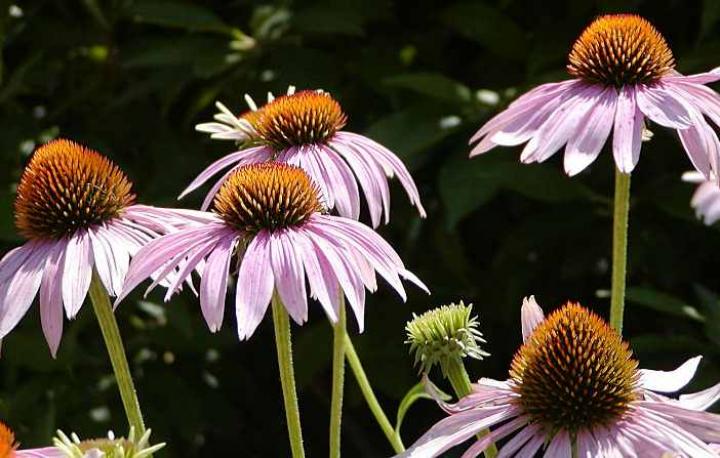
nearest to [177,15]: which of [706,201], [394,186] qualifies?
[394,186]

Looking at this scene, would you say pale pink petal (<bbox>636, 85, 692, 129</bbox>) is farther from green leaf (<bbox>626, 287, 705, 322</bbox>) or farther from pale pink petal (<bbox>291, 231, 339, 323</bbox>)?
green leaf (<bbox>626, 287, 705, 322</bbox>)

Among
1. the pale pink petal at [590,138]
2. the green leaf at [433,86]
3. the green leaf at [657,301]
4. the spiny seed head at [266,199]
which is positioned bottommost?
the spiny seed head at [266,199]

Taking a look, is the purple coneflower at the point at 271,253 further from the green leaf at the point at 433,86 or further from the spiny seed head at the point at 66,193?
the green leaf at the point at 433,86

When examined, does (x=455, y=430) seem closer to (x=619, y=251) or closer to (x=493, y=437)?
(x=493, y=437)

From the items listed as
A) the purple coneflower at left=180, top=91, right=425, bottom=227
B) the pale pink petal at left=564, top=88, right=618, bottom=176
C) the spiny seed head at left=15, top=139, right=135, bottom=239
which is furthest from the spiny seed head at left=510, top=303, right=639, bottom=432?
the spiny seed head at left=15, top=139, right=135, bottom=239

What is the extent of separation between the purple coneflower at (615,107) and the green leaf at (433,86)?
29.5 inches

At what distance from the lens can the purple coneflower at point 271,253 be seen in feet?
2.98

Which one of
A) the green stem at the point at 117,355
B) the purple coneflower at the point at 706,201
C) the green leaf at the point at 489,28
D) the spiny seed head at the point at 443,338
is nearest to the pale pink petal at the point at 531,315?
the spiny seed head at the point at 443,338

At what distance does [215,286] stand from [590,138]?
0.30m

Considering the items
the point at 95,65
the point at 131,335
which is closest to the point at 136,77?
the point at 95,65

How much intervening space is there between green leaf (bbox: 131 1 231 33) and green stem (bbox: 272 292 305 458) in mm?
1256

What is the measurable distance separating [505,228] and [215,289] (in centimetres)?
148

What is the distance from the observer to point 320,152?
→ 3.97ft

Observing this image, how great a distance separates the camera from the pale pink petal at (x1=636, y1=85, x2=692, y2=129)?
39.9 inches
